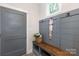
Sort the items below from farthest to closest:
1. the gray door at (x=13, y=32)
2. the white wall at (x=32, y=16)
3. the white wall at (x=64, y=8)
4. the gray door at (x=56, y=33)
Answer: the white wall at (x=32, y=16)
the gray door at (x=13, y=32)
the gray door at (x=56, y=33)
the white wall at (x=64, y=8)

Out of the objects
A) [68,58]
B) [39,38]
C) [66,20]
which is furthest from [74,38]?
[39,38]

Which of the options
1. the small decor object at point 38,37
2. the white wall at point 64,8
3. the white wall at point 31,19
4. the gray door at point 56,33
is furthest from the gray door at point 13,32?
the gray door at point 56,33

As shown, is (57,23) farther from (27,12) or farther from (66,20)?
(27,12)

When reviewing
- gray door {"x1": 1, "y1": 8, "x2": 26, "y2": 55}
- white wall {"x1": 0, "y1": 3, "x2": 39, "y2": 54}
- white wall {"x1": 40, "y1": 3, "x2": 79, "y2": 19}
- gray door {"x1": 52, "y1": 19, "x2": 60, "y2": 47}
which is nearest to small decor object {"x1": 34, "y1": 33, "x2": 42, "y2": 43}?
white wall {"x1": 0, "y1": 3, "x2": 39, "y2": 54}

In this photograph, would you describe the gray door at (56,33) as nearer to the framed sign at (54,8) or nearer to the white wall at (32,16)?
the framed sign at (54,8)

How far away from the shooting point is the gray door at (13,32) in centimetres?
247

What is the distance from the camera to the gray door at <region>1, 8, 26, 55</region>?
8.12 ft

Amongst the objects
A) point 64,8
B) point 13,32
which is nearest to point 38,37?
point 13,32

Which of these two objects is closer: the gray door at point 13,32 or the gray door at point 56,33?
the gray door at point 56,33

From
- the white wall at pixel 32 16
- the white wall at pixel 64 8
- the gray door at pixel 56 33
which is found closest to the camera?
the white wall at pixel 64 8

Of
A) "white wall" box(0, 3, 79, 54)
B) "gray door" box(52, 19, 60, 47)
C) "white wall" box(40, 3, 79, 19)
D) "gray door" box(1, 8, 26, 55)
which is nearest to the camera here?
"white wall" box(40, 3, 79, 19)

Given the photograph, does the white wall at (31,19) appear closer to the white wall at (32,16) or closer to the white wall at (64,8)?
the white wall at (32,16)

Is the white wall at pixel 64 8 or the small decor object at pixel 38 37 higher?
the white wall at pixel 64 8

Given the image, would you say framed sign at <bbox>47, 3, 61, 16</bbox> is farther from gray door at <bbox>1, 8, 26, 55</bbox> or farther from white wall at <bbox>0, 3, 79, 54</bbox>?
gray door at <bbox>1, 8, 26, 55</bbox>
